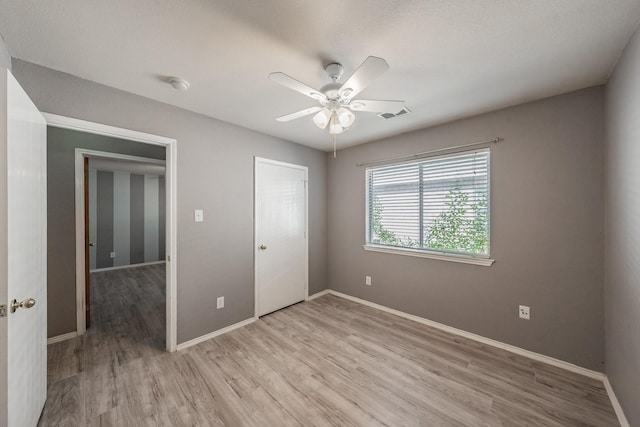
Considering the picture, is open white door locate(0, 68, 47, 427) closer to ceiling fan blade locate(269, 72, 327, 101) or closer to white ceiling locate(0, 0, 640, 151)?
white ceiling locate(0, 0, 640, 151)

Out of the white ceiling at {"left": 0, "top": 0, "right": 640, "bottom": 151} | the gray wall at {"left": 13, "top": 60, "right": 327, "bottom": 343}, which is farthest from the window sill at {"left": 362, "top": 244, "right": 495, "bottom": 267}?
the gray wall at {"left": 13, "top": 60, "right": 327, "bottom": 343}

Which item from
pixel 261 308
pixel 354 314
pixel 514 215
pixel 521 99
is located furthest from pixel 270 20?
pixel 354 314

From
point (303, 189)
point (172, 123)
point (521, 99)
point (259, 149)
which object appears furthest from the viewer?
point (303, 189)

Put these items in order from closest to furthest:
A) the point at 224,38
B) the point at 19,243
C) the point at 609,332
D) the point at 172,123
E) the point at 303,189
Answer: the point at 19,243 → the point at 224,38 → the point at 609,332 → the point at 172,123 → the point at 303,189

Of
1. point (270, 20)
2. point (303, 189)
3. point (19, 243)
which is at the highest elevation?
point (270, 20)

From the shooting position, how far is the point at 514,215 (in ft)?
7.75

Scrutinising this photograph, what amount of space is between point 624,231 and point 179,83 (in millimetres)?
3307

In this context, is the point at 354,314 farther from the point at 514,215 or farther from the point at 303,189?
the point at 514,215

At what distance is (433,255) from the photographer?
2889 mm

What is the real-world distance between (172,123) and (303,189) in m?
1.86

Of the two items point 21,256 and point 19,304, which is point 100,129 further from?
point 19,304

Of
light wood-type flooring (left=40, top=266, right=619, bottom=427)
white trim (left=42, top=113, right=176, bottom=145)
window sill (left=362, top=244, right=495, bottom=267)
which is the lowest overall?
light wood-type flooring (left=40, top=266, right=619, bottom=427)

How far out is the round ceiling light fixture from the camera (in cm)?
190

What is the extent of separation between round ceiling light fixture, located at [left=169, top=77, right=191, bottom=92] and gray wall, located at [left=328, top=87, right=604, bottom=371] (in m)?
2.53
